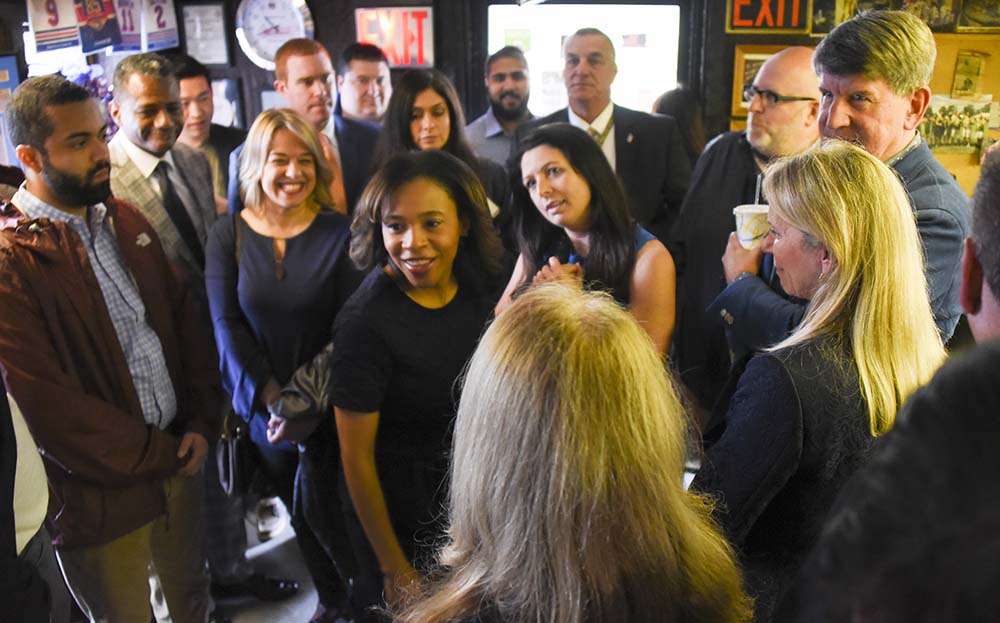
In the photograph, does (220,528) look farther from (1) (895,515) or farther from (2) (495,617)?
(1) (895,515)

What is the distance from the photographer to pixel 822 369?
1224mm

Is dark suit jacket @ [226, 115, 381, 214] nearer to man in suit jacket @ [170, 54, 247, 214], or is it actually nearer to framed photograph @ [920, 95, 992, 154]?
man in suit jacket @ [170, 54, 247, 214]

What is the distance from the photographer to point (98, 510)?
2020 millimetres

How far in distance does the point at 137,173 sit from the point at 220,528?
1.32 metres

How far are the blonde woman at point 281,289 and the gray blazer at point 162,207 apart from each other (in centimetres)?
24

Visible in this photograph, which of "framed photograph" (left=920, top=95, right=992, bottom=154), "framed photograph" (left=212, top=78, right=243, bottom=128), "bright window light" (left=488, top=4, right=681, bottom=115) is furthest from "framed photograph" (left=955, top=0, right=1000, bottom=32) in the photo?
"framed photograph" (left=212, top=78, right=243, bottom=128)

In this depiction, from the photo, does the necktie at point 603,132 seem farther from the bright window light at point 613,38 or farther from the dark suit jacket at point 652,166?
the bright window light at point 613,38

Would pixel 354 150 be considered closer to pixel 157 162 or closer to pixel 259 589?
pixel 157 162

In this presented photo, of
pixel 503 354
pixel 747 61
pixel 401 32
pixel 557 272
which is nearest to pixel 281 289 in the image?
pixel 557 272

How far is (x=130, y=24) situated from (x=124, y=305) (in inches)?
111

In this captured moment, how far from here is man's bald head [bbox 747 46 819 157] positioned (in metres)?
2.59

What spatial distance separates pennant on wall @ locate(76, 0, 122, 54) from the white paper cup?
9.39 ft

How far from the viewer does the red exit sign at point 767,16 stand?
4672mm

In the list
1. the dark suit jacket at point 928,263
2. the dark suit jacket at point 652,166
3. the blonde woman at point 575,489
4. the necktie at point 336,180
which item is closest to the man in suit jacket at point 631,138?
the dark suit jacket at point 652,166
